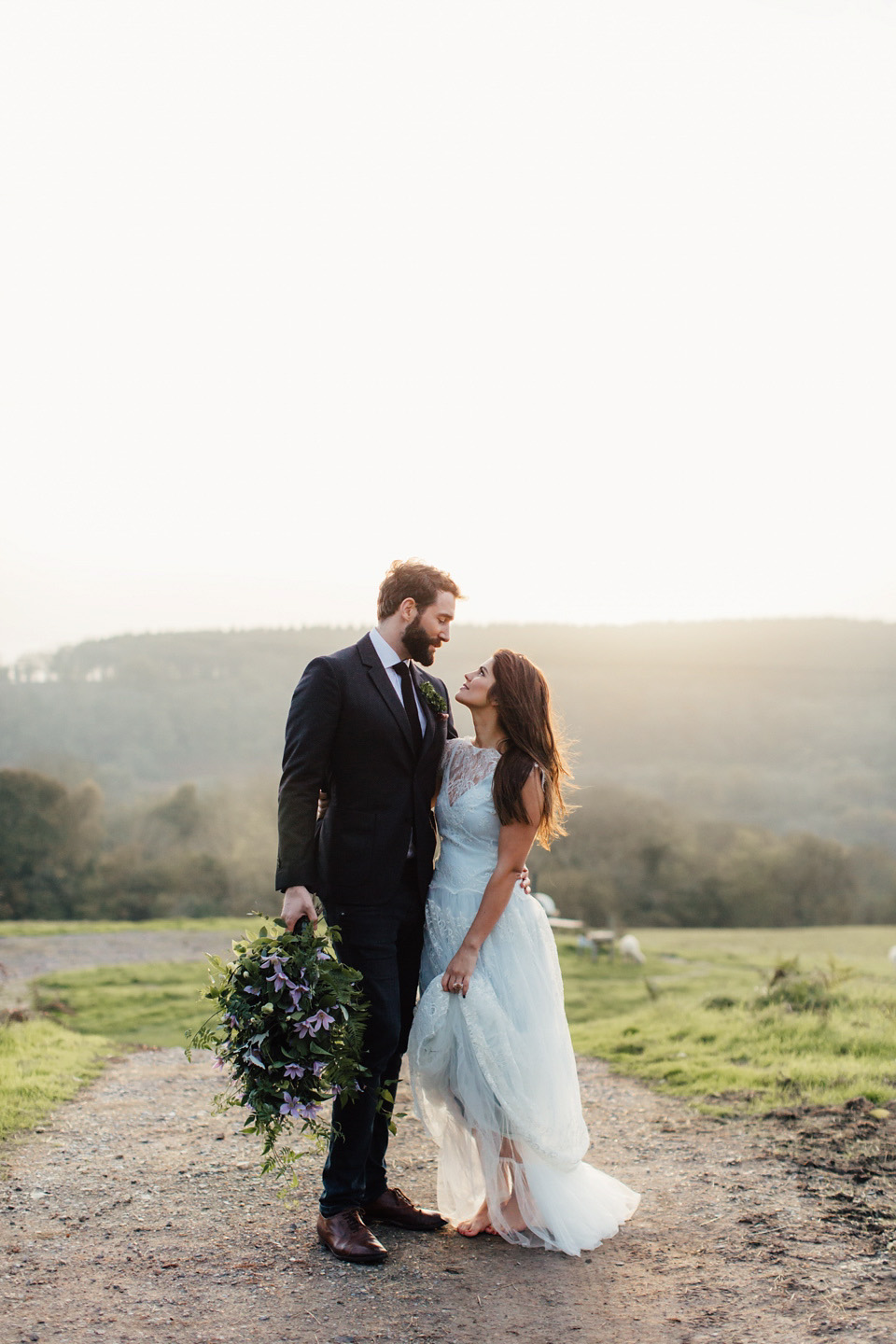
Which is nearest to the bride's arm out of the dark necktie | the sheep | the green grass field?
the dark necktie

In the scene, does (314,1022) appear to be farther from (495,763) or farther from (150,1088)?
(150,1088)

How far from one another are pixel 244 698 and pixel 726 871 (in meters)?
23.5

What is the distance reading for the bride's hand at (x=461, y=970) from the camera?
3.89 meters

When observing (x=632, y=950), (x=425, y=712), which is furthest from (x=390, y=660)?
(x=632, y=950)

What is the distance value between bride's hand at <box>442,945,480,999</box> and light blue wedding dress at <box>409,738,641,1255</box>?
50 mm

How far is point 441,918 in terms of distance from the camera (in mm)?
4027

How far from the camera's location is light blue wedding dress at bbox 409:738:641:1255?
3873mm

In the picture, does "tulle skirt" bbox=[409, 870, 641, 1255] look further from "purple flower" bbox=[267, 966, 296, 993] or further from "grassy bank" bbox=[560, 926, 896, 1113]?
"grassy bank" bbox=[560, 926, 896, 1113]

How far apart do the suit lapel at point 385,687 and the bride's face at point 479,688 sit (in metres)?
0.24

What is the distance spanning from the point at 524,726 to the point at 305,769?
90 centimetres

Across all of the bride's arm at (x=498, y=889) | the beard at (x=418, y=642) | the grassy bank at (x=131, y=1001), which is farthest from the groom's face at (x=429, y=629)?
the grassy bank at (x=131, y=1001)

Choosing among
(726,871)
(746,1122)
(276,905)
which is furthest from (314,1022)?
(726,871)

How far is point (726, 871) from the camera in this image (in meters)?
31.3

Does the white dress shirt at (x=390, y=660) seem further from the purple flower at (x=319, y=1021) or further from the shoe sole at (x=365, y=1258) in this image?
the shoe sole at (x=365, y=1258)
